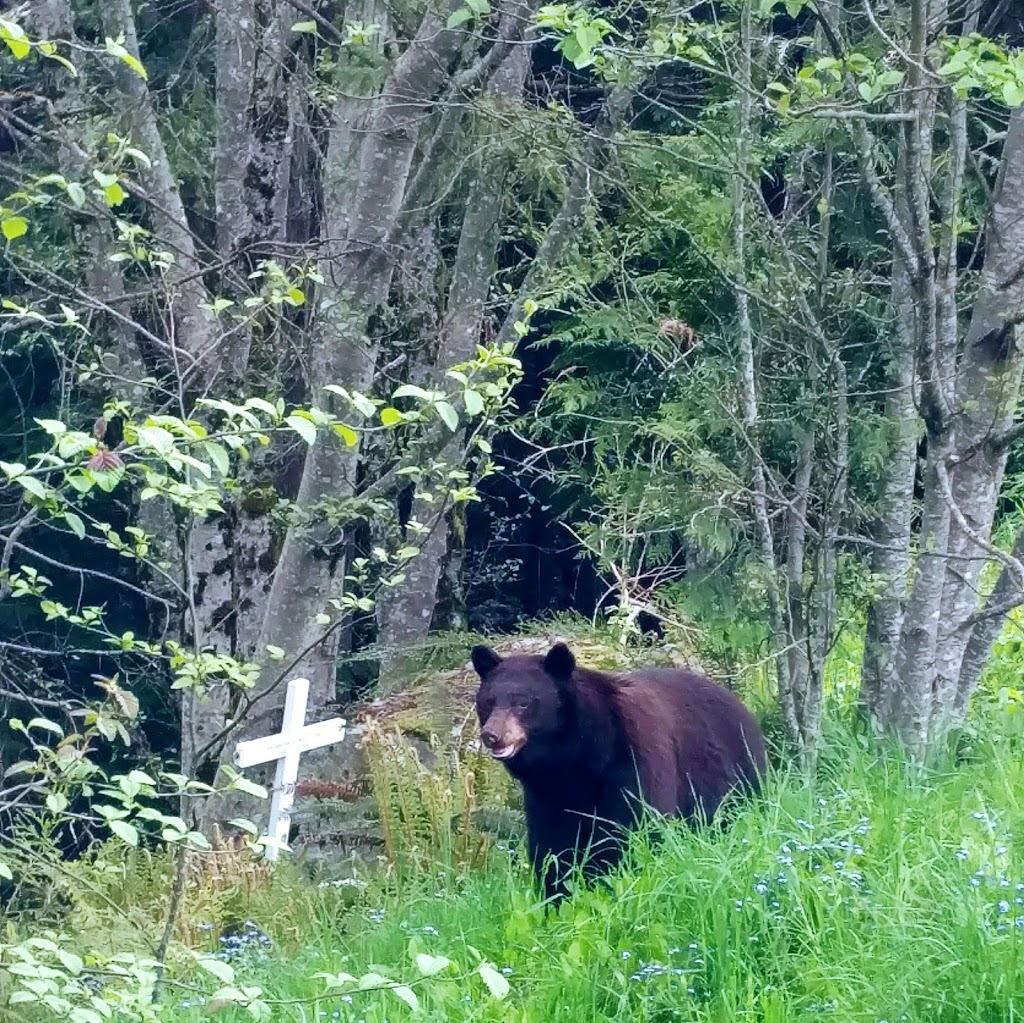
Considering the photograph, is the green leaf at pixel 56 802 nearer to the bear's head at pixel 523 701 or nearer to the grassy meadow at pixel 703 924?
the grassy meadow at pixel 703 924

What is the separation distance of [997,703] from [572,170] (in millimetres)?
3609

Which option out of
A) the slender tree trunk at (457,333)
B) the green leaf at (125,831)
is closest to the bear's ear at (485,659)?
the slender tree trunk at (457,333)

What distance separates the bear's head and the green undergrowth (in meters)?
0.53

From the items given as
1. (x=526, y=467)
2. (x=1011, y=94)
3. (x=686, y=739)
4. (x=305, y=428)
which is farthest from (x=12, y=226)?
(x=526, y=467)

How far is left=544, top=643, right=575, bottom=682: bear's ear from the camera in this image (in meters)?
5.93

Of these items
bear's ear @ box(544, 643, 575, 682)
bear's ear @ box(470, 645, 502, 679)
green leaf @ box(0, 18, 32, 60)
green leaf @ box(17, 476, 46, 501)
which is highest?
green leaf @ box(0, 18, 32, 60)

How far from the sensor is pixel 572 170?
25.9ft

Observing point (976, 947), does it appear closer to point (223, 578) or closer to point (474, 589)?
point (223, 578)

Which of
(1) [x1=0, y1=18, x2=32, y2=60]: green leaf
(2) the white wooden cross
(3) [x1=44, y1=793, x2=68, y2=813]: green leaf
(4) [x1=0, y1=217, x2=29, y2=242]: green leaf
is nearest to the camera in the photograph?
(1) [x1=0, y1=18, x2=32, y2=60]: green leaf

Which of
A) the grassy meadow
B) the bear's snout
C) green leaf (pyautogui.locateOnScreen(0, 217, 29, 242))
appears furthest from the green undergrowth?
green leaf (pyautogui.locateOnScreen(0, 217, 29, 242))

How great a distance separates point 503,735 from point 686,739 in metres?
0.92

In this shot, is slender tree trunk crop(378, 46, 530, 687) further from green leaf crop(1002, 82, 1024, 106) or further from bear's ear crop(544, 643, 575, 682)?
green leaf crop(1002, 82, 1024, 106)

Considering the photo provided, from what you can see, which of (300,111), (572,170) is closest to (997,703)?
(572,170)

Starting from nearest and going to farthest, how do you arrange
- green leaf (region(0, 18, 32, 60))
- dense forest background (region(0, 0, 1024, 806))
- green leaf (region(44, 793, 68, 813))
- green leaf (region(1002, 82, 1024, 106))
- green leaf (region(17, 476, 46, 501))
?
green leaf (region(0, 18, 32, 60)) < green leaf (region(17, 476, 46, 501)) < green leaf (region(44, 793, 68, 813)) < green leaf (region(1002, 82, 1024, 106)) < dense forest background (region(0, 0, 1024, 806))
